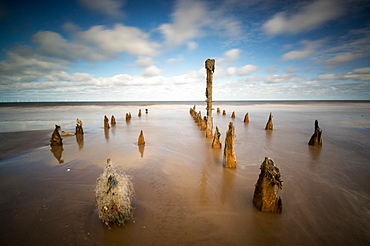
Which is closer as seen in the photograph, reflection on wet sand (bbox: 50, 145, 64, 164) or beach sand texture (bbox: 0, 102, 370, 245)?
beach sand texture (bbox: 0, 102, 370, 245)

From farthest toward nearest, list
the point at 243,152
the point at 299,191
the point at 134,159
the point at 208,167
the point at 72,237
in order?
the point at 243,152 → the point at 134,159 → the point at 208,167 → the point at 299,191 → the point at 72,237

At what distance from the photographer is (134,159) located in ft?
29.0

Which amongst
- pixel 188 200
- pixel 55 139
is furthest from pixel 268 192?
pixel 55 139

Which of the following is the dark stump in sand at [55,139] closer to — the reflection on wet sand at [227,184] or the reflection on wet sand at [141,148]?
the reflection on wet sand at [141,148]

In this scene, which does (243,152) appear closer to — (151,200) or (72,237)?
(151,200)

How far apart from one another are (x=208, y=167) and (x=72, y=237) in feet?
17.9

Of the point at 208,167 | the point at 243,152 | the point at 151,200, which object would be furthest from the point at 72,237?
the point at 243,152

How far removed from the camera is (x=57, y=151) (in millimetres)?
9992

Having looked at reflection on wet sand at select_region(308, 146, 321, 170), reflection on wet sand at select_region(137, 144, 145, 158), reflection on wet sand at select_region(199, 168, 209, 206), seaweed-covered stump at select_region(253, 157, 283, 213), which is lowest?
reflection on wet sand at select_region(199, 168, 209, 206)

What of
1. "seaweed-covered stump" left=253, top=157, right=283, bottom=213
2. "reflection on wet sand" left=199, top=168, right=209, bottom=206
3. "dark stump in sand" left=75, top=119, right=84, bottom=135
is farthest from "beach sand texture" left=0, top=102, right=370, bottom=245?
"dark stump in sand" left=75, top=119, right=84, bottom=135

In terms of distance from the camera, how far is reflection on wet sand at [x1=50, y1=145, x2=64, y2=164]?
28.4 feet

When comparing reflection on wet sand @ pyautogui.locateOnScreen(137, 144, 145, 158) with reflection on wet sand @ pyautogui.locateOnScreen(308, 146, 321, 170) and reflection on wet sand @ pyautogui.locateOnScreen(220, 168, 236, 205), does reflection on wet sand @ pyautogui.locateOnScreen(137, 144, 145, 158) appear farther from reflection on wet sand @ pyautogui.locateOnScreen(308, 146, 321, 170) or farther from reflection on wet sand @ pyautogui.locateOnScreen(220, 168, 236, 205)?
reflection on wet sand @ pyautogui.locateOnScreen(308, 146, 321, 170)

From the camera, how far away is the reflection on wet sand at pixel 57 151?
8660 millimetres

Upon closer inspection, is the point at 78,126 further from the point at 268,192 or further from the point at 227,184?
the point at 268,192
